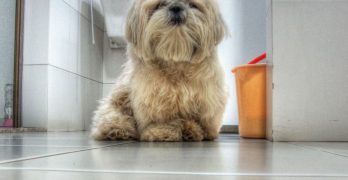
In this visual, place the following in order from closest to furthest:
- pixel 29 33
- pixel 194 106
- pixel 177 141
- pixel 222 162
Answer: pixel 222 162 → pixel 177 141 → pixel 194 106 → pixel 29 33

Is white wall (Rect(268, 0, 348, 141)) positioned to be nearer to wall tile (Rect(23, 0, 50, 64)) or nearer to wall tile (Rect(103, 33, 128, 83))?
wall tile (Rect(23, 0, 50, 64))

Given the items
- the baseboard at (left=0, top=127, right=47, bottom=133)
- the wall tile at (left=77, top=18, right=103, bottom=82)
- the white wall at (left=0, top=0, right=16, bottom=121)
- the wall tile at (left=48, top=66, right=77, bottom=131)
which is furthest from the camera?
the wall tile at (left=77, top=18, right=103, bottom=82)

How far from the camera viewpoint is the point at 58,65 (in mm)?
3570

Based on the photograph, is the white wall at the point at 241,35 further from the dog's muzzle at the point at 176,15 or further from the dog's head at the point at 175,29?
the dog's muzzle at the point at 176,15

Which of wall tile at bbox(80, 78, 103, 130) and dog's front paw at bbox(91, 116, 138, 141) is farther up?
wall tile at bbox(80, 78, 103, 130)

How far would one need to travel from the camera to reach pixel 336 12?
6.47 ft

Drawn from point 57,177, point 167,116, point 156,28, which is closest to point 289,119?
point 167,116

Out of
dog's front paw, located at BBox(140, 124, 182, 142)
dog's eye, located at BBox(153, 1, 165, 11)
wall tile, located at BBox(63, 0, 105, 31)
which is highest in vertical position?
wall tile, located at BBox(63, 0, 105, 31)

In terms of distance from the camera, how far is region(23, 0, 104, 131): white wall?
334cm

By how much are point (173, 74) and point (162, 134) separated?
0.99ft

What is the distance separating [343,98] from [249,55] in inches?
88.3

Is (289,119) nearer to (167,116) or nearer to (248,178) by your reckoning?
(167,116)

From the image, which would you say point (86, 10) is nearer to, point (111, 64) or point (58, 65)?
point (111, 64)

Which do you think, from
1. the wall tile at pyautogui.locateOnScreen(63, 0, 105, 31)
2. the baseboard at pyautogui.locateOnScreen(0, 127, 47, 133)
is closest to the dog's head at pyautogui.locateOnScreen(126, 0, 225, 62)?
the baseboard at pyautogui.locateOnScreen(0, 127, 47, 133)
